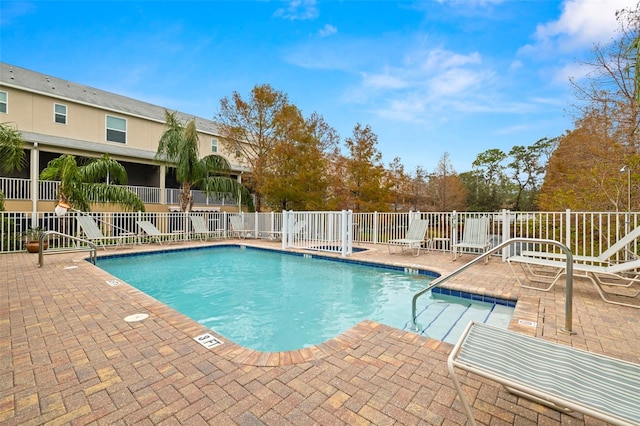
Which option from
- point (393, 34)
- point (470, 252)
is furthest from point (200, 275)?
point (393, 34)

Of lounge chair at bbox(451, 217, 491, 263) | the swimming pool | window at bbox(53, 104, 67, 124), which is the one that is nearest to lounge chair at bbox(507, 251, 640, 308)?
the swimming pool

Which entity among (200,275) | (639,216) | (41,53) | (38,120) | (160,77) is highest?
(41,53)

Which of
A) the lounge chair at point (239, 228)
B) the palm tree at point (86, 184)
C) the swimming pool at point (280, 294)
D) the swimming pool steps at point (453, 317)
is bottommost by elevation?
the swimming pool at point (280, 294)

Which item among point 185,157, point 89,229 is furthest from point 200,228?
point 89,229

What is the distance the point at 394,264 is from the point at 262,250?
555 cm

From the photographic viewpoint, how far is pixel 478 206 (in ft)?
88.3

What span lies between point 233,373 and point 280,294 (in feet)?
11.2

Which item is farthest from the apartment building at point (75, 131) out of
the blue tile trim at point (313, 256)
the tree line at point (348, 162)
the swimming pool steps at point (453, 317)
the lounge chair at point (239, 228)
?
the swimming pool steps at point (453, 317)

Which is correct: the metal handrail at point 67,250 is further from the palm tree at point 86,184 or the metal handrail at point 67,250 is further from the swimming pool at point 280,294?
the palm tree at point 86,184

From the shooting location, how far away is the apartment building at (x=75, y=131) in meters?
12.6

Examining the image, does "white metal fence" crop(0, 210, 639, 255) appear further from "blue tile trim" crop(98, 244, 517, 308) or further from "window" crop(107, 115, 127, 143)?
"window" crop(107, 115, 127, 143)

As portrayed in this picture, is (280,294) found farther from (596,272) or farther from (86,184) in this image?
(86,184)

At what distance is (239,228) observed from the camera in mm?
14539

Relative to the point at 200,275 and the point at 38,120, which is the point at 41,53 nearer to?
the point at 38,120
